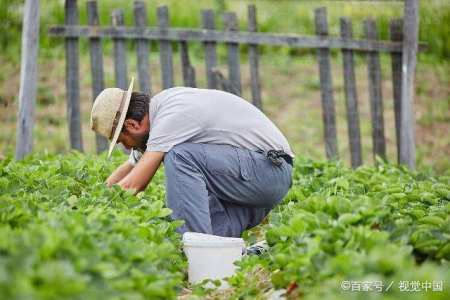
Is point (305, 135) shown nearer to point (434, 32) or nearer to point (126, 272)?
point (434, 32)

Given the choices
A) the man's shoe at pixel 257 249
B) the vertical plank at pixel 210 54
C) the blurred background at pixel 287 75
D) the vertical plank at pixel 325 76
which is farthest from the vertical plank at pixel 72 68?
the man's shoe at pixel 257 249

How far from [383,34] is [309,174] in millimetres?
6140

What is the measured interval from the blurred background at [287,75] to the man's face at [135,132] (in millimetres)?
4651

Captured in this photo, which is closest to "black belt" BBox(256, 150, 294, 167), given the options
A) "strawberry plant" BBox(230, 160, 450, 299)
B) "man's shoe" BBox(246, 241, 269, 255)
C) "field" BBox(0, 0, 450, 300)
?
"field" BBox(0, 0, 450, 300)

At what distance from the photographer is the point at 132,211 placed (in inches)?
173

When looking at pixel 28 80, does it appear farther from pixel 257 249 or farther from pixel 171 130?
pixel 257 249

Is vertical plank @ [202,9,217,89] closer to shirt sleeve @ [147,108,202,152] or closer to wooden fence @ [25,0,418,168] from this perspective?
wooden fence @ [25,0,418,168]

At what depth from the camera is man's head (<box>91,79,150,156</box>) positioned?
516 centimetres

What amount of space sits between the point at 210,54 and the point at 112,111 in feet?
10.3

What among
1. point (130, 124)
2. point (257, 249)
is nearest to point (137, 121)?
point (130, 124)

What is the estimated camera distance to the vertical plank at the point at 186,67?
8.23 meters

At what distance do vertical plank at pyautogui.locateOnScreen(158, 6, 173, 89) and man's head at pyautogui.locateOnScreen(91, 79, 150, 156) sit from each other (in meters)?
2.91

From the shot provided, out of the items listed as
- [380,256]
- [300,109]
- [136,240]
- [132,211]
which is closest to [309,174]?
[132,211]

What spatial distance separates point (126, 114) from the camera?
Result: 5.17 m
